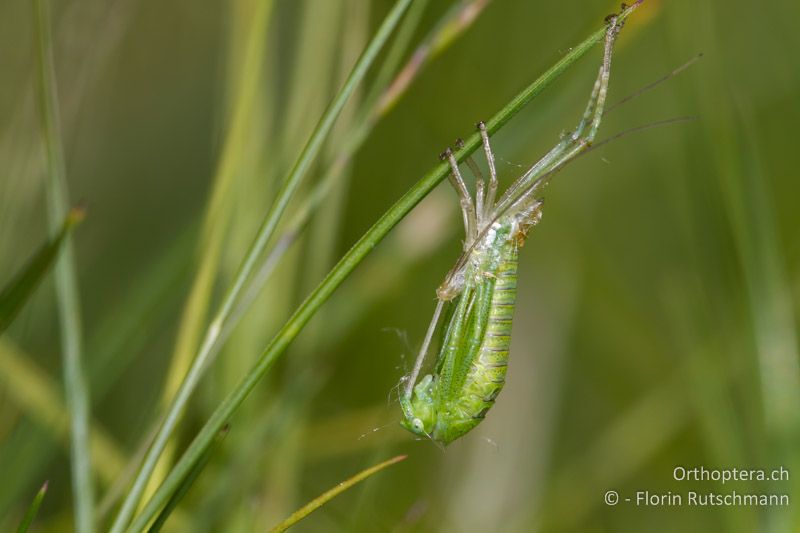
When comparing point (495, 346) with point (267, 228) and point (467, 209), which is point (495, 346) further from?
point (267, 228)

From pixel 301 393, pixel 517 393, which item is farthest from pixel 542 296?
pixel 301 393

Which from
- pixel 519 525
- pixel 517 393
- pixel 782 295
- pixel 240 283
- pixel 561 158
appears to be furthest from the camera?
pixel 517 393

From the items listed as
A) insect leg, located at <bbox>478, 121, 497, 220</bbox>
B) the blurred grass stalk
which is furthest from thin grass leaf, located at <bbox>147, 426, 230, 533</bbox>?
insect leg, located at <bbox>478, 121, 497, 220</bbox>

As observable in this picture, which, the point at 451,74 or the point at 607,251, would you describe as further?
the point at 607,251

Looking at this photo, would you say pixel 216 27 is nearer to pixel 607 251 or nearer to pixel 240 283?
pixel 607 251

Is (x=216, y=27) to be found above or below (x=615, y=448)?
above

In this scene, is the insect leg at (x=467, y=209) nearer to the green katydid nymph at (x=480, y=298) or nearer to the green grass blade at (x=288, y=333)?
the green katydid nymph at (x=480, y=298)
